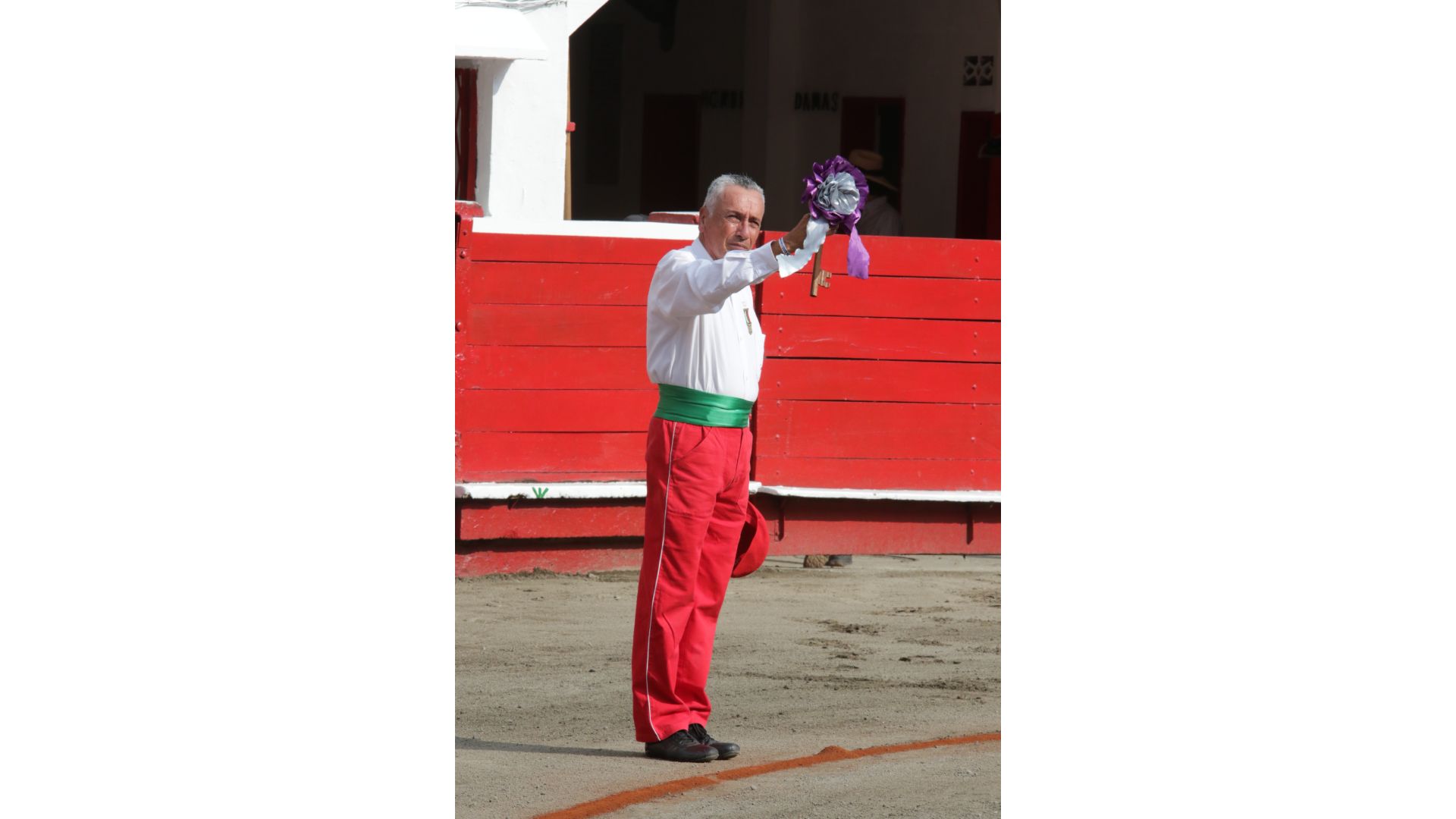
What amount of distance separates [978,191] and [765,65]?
5.42ft

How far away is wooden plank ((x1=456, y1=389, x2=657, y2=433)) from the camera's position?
7.12m

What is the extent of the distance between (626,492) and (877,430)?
3.66 feet

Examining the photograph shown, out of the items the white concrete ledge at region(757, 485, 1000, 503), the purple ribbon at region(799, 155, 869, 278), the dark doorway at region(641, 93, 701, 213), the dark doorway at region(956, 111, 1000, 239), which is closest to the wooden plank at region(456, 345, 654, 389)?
the white concrete ledge at region(757, 485, 1000, 503)

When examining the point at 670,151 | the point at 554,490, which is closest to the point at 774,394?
the point at 554,490

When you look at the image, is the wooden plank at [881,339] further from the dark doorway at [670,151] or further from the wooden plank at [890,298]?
the dark doorway at [670,151]

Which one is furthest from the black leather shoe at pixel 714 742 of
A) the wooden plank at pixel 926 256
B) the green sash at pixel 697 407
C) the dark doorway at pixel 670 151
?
the dark doorway at pixel 670 151

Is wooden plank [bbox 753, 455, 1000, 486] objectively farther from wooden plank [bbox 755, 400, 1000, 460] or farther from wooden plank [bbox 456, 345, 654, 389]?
wooden plank [bbox 456, 345, 654, 389]

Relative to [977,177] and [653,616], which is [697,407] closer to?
[653,616]

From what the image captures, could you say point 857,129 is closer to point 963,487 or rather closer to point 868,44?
point 868,44

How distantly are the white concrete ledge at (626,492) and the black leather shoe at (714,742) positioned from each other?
2659 mm

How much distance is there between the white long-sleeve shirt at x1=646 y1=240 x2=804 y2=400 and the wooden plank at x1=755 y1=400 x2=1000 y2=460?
10.7ft

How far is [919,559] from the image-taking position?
805 cm
